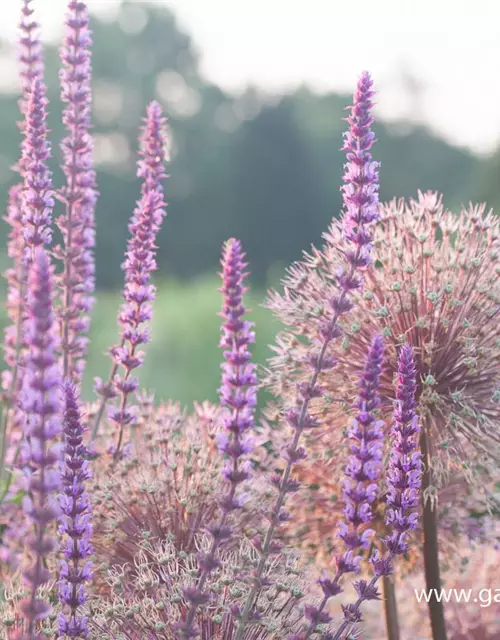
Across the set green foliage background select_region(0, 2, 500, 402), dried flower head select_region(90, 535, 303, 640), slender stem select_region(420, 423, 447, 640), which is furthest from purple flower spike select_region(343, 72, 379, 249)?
green foliage background select_region(0, 2, 500, 402)

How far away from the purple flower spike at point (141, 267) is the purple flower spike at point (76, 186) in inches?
7.3

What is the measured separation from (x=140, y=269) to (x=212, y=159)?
1057 inches

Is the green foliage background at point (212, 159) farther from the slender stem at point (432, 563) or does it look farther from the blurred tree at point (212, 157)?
the slender stem at point (432, 563)

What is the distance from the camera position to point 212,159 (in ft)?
95.9

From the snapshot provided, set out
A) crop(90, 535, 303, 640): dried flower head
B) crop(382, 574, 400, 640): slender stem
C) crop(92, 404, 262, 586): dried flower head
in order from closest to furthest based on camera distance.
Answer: crop(90, 535, 303, 640): dried flower head, crop(92, 404, 262, 586): dried flower head, crop(382, 574, 400, 640): slender stem

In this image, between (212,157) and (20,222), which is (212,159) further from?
(20,222)

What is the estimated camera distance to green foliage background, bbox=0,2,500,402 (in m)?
27.2

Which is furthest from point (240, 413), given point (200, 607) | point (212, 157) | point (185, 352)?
point (212, 157)

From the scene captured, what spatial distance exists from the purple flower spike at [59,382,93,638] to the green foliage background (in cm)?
2194

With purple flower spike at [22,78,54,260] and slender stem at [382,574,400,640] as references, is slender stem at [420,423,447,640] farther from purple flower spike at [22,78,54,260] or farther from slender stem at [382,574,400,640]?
purple flower spike at [22,78,54,260]

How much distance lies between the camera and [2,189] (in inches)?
943

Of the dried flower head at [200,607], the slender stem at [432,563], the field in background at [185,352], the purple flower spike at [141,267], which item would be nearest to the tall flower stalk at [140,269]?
the purple flower spike at [141,267]

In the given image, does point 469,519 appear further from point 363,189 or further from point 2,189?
point 2,189

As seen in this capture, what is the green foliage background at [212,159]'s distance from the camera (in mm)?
27219
